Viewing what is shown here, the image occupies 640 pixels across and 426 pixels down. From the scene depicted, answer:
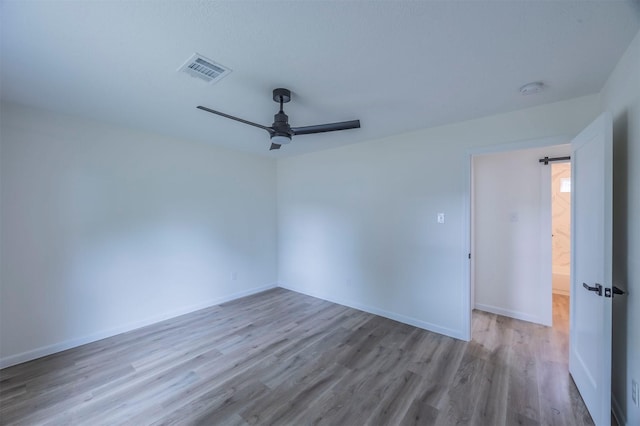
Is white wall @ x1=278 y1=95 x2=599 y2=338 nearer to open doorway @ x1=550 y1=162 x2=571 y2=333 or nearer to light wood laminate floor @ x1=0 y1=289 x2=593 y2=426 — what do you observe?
light wood laminate floor @ x1=0 y1=289 x2=593 y2=426

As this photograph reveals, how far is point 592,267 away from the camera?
1792 millimetres

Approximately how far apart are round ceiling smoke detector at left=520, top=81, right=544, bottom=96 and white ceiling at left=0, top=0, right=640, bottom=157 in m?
0.05

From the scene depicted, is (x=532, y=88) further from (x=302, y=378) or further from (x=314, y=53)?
(x=302, y=378)

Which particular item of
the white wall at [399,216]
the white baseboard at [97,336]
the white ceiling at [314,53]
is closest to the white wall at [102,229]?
the white baseboard at [97,336]

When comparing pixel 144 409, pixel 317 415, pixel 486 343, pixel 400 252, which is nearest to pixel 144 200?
pixel 144 409

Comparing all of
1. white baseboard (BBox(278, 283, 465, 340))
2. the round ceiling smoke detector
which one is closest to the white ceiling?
the round ceiling smoke detector

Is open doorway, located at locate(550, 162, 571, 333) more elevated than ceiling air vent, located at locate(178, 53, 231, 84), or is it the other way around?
ceiling air vent, located at locate(178, 53, 231, 84)

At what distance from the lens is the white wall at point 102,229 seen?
2.46 metres

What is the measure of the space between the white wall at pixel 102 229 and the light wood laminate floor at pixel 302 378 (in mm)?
315

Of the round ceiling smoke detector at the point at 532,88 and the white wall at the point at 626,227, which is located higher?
the round ceiling smoke detector at the point at 532,88

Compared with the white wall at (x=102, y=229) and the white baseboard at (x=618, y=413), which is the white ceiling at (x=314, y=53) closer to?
the white wall at (x=102, y=229)

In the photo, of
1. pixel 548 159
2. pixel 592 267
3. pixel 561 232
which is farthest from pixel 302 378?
pixel 561 232

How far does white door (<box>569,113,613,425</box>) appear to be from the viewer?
1586mm

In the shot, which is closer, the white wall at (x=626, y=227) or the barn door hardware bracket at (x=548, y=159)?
the white wall at (x=626, y=227)
